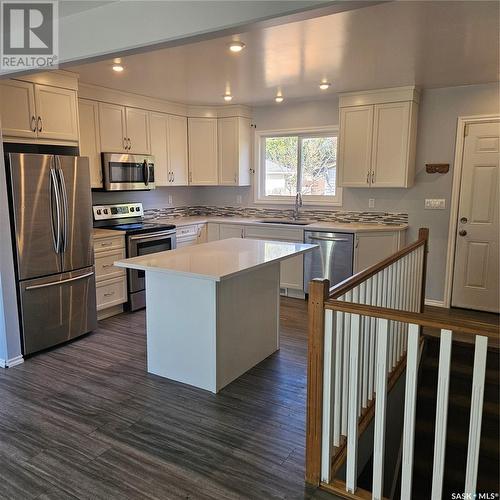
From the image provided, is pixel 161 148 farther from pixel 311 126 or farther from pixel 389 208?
pixel 389 208

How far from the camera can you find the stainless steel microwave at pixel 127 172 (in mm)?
4680

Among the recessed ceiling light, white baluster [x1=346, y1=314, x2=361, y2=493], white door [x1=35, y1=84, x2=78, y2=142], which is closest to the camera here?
white baluster [x1=346, y1=314, x2=361, y2=493]

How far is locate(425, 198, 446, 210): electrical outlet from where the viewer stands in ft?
15.9

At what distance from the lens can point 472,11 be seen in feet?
8.34

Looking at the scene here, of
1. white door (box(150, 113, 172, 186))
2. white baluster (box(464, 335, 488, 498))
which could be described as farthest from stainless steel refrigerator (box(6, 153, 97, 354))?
white baluster (box(464, 335, 488, 498))

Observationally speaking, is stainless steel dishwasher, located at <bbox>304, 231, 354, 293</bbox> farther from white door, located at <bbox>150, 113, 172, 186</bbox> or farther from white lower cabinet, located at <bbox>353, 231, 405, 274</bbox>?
white door, located at <bbox>150, 113, 172, 186</bbox>

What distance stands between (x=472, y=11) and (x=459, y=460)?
2897 mm

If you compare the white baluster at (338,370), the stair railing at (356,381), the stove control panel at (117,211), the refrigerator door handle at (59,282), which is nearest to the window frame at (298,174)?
the stove control panel at (117,211)

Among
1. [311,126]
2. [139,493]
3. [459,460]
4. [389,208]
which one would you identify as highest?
[311,126]

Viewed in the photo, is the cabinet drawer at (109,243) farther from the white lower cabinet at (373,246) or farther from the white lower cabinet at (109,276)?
the white lower cabinet at (373,246)

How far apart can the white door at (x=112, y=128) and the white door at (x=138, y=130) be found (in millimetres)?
88

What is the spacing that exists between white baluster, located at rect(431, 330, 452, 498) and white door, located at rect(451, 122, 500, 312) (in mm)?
3513

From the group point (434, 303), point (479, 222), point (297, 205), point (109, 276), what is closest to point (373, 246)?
point (434, 303)

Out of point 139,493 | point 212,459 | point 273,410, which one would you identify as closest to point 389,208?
point 273,410
